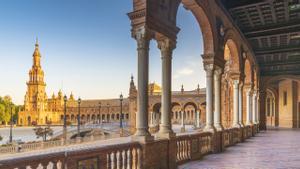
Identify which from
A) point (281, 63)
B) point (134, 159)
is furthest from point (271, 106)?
point (134, 159)

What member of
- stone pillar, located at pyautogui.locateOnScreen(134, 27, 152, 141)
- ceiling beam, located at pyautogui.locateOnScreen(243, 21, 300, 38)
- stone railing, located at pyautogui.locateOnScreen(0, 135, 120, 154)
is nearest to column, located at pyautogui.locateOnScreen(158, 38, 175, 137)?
stone pillar, located at pyautogui.locateOnScreen(134, 27, 152, 141)

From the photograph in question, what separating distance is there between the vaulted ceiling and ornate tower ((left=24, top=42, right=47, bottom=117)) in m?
118

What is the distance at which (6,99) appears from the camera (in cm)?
12175

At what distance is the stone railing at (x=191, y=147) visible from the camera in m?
9.46

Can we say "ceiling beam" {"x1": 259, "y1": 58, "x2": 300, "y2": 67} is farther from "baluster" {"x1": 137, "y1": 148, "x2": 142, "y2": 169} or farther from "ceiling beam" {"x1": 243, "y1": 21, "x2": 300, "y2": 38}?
"baluster" {"x1": 137, "y1": 148, "x2": 142, "y2": 169}

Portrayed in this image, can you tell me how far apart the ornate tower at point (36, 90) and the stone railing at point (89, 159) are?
12864cm

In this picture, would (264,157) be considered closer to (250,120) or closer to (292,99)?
(250,120)

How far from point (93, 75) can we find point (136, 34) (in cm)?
7820

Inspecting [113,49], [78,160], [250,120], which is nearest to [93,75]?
[113,49]

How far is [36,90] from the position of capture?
129750mm

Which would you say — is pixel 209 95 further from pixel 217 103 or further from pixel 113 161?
pixel 113 161

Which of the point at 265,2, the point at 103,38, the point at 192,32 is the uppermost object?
the point at 103,38

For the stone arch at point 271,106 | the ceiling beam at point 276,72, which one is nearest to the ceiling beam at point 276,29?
the ceiling beam at point 276,72

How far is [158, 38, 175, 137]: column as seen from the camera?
27.8 feet
